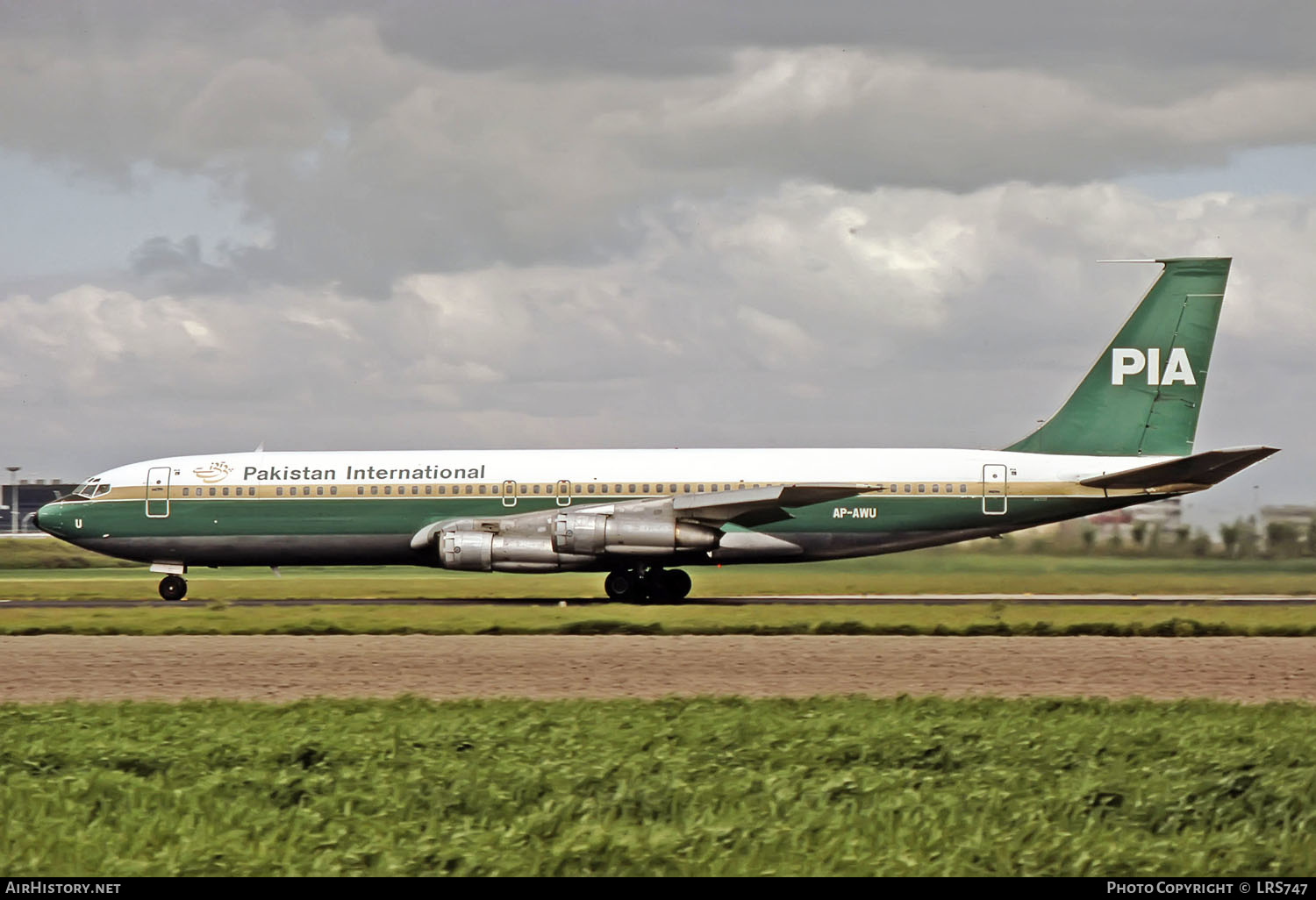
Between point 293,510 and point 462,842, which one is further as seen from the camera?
point 293,510

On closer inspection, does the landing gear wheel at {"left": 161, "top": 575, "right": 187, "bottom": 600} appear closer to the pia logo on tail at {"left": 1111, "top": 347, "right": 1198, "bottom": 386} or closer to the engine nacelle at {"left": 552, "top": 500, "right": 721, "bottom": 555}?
the engine nacelle at {"left": 552, "top": 500, "right": 721, "bottom": 555}

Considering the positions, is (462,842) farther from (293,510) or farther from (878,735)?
(293,510)

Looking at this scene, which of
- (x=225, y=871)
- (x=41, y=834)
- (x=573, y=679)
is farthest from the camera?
(x=573, y=679)

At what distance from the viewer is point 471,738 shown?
13.2 metres

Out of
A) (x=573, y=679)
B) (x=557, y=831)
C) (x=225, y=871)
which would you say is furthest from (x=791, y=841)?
(x=573, y=679)

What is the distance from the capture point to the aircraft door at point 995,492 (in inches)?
1396

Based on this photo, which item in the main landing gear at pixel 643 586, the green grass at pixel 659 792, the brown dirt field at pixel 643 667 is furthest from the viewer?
the main landing gear at pixel 643 586

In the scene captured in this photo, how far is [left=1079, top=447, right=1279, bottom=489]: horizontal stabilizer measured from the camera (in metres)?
33.8

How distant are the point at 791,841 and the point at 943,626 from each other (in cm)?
1760

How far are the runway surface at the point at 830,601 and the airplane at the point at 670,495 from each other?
1.00 meters

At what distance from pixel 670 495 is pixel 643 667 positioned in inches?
606

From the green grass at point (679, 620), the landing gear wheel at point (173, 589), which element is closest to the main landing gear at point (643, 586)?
the green grass at point (679, 620)

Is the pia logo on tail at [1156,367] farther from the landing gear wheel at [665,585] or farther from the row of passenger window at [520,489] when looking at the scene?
the landing gear wheel at [665,585]

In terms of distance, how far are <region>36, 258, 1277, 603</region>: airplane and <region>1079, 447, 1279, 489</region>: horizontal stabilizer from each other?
48mm
